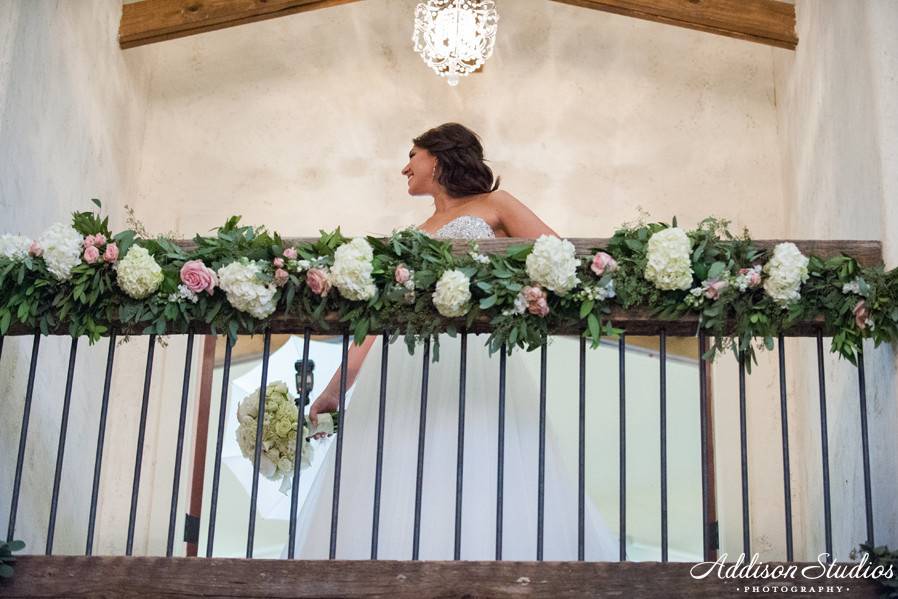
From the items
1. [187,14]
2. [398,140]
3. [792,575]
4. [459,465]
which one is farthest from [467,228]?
[187,14]

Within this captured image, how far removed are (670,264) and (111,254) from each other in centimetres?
189

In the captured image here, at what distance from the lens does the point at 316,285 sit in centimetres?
416

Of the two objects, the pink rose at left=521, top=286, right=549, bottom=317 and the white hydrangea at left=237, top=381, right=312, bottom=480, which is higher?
the pink rose at left=521, top=286, right=549, bottom=317

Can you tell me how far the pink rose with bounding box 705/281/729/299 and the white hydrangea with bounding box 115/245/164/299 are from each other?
183 cm

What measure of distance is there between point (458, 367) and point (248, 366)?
2785 millimetres

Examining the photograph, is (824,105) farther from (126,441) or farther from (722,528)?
(126,441)

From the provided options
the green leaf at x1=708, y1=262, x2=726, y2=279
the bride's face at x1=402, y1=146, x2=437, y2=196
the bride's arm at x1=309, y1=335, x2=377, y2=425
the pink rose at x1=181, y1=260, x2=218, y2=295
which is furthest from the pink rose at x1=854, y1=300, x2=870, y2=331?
the bride's face at x1=402, y1=146, x2=437, y2=196

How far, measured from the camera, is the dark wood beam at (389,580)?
12.7 feet

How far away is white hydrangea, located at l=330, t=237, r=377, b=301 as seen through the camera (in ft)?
13.5

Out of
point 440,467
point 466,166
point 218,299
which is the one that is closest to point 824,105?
point 466,166

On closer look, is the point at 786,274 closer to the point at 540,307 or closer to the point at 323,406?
the point at 540,307

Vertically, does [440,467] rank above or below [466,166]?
below

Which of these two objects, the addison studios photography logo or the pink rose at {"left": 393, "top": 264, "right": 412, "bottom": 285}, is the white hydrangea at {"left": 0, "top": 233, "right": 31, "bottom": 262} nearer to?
the pink rose at {"left": 393, "top": 264, "right": 412, "bottom": 285}

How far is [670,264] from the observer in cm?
409
